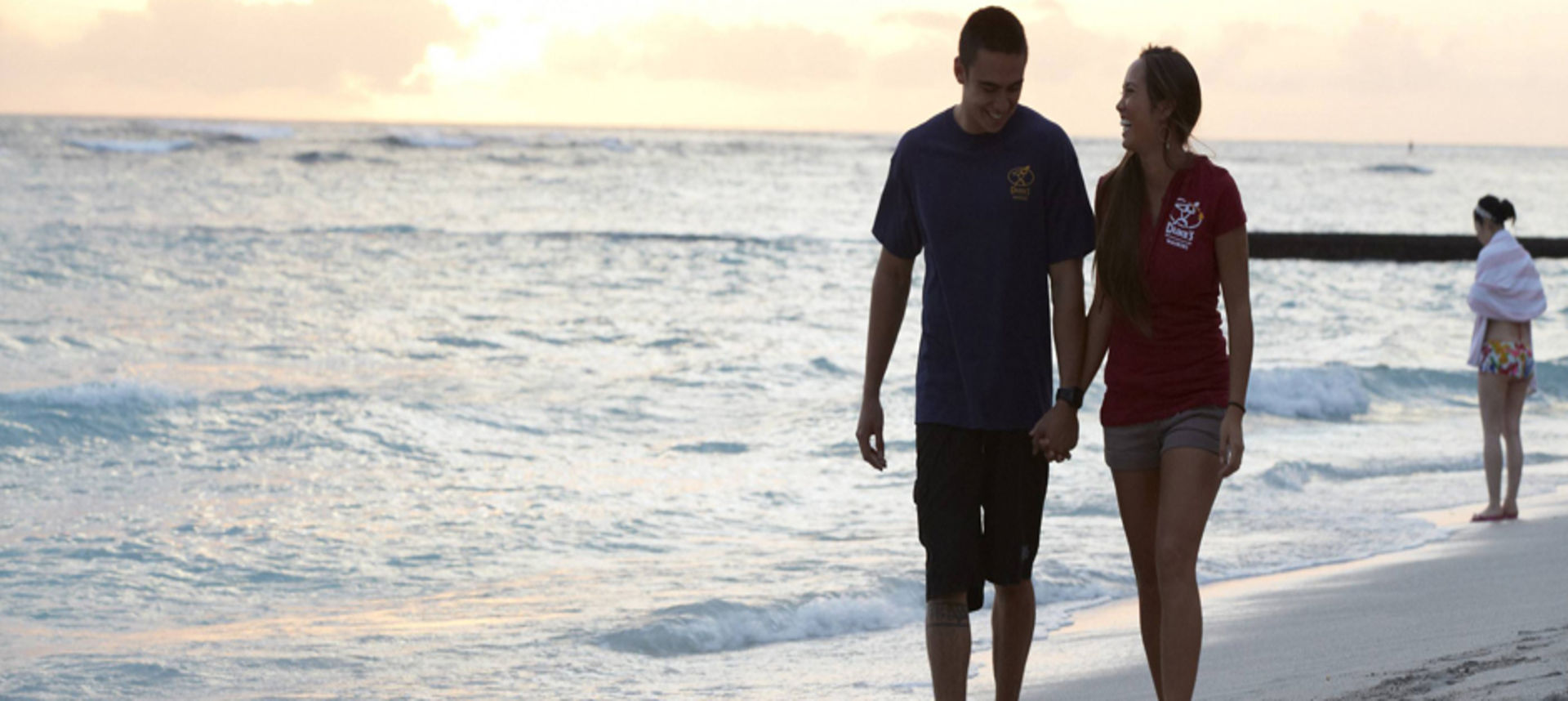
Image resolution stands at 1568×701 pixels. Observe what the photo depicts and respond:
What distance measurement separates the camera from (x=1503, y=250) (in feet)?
23.6

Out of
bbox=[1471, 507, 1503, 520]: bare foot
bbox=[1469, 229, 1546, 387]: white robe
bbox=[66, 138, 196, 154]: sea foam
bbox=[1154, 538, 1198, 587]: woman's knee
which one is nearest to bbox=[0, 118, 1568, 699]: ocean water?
bbox=[1471, 507, 1503, 520]: bare foot

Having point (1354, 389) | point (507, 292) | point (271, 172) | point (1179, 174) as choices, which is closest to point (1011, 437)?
point (1179, 174)

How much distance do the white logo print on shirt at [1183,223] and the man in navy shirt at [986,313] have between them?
0.18 meters

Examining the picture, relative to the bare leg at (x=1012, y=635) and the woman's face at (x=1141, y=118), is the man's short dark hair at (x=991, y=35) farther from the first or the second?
the bare leg at (x=1012, y=635)

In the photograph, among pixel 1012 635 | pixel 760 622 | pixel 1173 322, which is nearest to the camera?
pixel 1173 322

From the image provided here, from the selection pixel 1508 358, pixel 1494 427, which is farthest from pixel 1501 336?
pixel 1494 427

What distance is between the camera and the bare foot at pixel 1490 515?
749 cm

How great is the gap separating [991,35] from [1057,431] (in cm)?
89

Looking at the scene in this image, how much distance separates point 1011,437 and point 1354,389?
35.3 ft

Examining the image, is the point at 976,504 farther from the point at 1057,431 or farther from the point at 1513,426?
the point at 1513,426

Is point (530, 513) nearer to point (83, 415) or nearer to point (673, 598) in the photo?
point (673, 598)

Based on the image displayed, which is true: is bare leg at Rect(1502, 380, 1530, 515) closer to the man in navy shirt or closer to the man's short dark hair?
the man in navy shirt

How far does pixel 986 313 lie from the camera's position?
10.6 feet

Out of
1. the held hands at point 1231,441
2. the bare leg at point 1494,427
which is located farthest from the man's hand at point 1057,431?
the bare leg at point 1494,427
